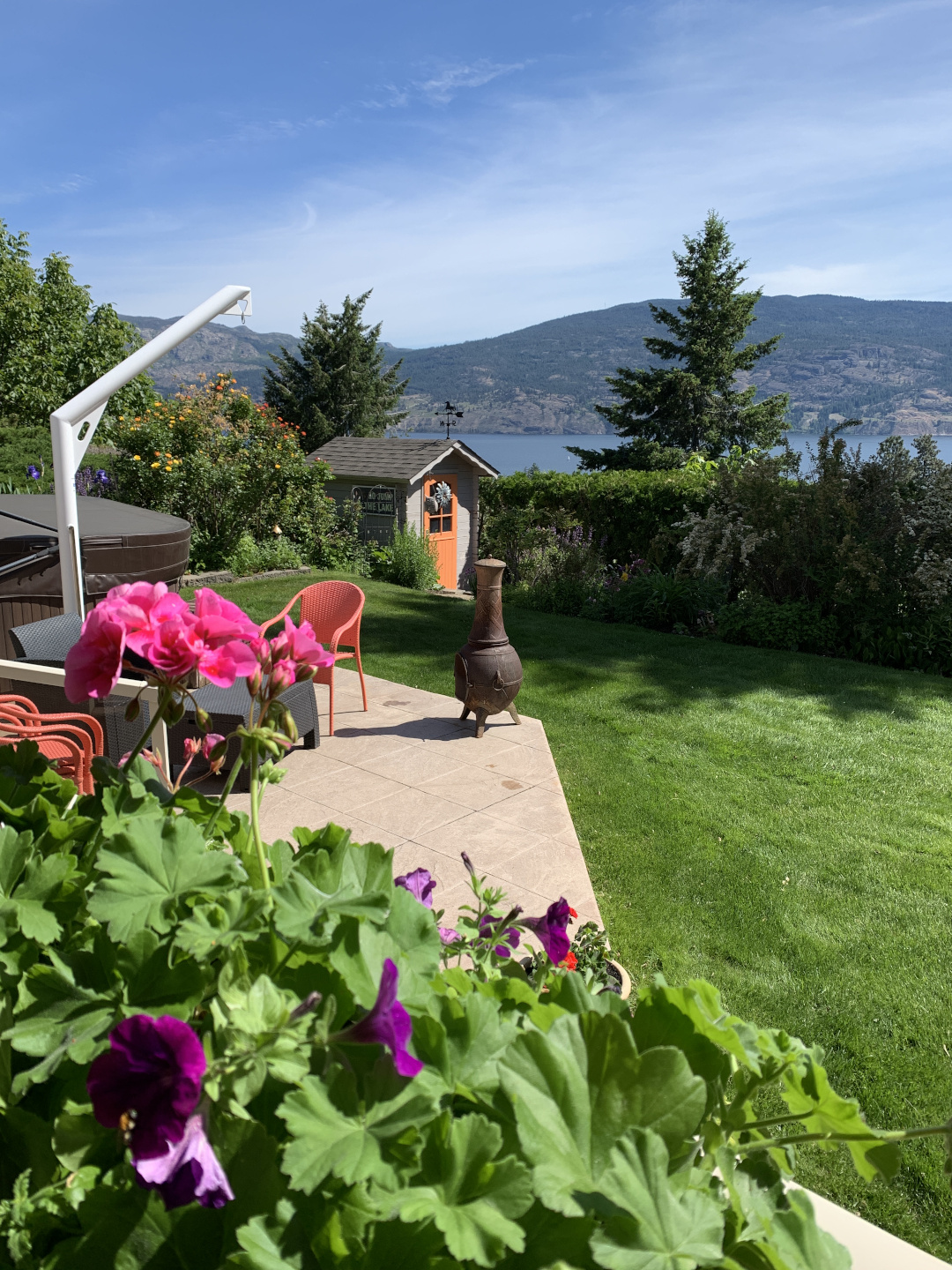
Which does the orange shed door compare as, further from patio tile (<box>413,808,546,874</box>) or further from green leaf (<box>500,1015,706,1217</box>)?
green leaf (<box>500,1015,706,1217</box>)

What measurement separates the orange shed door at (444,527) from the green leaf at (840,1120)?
47.1 feet

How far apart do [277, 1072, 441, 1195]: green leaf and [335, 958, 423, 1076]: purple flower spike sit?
0.9 inches

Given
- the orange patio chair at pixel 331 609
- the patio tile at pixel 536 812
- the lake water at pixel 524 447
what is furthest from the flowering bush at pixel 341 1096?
the lake water at pixel 524 447

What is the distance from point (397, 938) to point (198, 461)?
1175cm

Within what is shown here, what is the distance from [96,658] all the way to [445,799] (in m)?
3.52

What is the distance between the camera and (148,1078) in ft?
2.00

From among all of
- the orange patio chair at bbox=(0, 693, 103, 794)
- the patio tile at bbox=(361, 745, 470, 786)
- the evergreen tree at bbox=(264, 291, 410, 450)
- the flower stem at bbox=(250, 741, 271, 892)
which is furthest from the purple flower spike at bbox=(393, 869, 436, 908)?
the evergreen tree at bbox=(264, 291, 410, 450)

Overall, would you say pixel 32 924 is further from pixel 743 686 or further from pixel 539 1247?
pixel 743 686

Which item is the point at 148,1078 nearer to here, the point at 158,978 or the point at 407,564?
the point at 158,978

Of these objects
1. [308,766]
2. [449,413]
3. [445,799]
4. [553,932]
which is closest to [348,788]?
[308,766]

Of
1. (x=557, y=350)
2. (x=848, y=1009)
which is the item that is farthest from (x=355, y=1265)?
(x=557, y=350)

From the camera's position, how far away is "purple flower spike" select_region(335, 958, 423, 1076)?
62 cm

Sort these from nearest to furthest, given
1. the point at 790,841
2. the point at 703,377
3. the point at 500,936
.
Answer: the point at 500,936, the point at 790,841, the point at 703,377

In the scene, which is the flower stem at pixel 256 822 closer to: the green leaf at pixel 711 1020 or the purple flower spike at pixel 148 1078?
the purple flower spike at pixel 148 1078
